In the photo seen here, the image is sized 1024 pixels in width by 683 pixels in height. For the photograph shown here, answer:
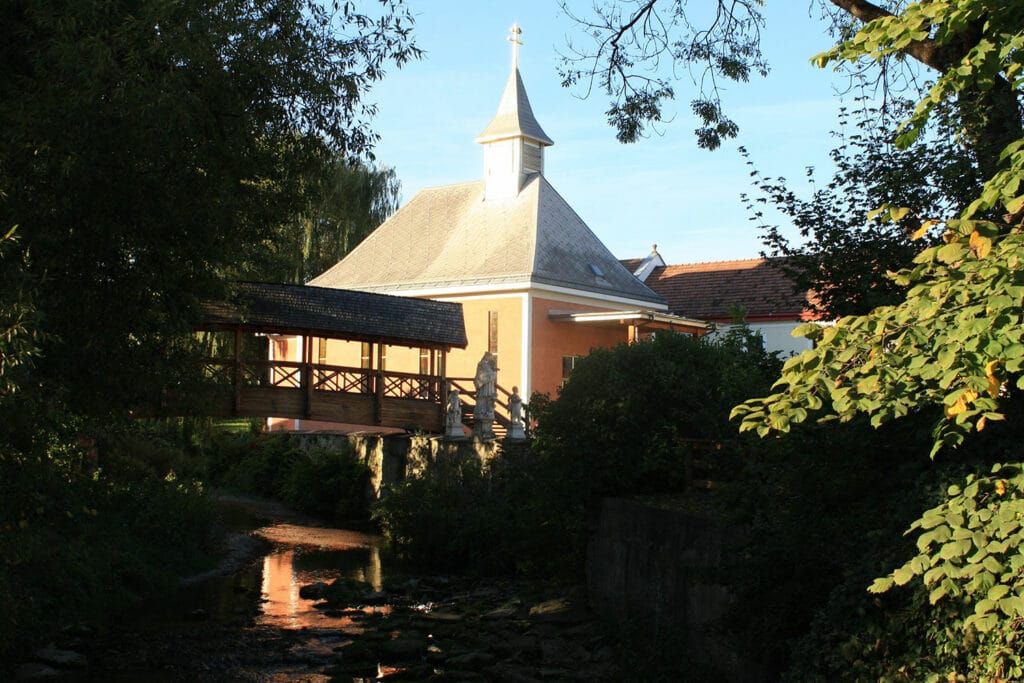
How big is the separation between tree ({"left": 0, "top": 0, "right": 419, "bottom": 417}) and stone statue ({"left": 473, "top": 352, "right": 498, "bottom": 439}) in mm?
12440

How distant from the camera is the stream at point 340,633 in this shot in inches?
455

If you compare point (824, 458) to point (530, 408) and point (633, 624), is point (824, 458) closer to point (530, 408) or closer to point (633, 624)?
point (633, 624)

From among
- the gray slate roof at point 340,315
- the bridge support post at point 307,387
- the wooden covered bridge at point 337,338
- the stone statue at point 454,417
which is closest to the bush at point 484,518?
the stone statue at point 454,417

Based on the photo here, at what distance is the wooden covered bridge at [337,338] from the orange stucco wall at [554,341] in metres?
2.08

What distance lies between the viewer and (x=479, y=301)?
27.5 meters

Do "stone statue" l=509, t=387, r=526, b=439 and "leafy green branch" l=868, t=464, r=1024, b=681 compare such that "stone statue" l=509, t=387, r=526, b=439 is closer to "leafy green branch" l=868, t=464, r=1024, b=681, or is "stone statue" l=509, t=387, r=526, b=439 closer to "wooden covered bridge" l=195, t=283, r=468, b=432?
"wooden covered bridge" l=195, t=283, r=468, b=432

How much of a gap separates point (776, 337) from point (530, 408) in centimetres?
1568

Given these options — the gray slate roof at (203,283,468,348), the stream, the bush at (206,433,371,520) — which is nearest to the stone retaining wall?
the stream

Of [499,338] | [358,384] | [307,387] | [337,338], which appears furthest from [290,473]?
[337,338]

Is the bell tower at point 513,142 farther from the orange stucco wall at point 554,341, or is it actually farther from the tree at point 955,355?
the tree at point 955,355

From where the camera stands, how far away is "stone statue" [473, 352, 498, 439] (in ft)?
76.3

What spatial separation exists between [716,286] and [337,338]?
13804 millimetres

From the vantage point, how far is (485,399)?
23.6 metres

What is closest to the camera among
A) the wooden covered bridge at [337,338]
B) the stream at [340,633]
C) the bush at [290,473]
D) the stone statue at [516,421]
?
the stream at [340,633]
